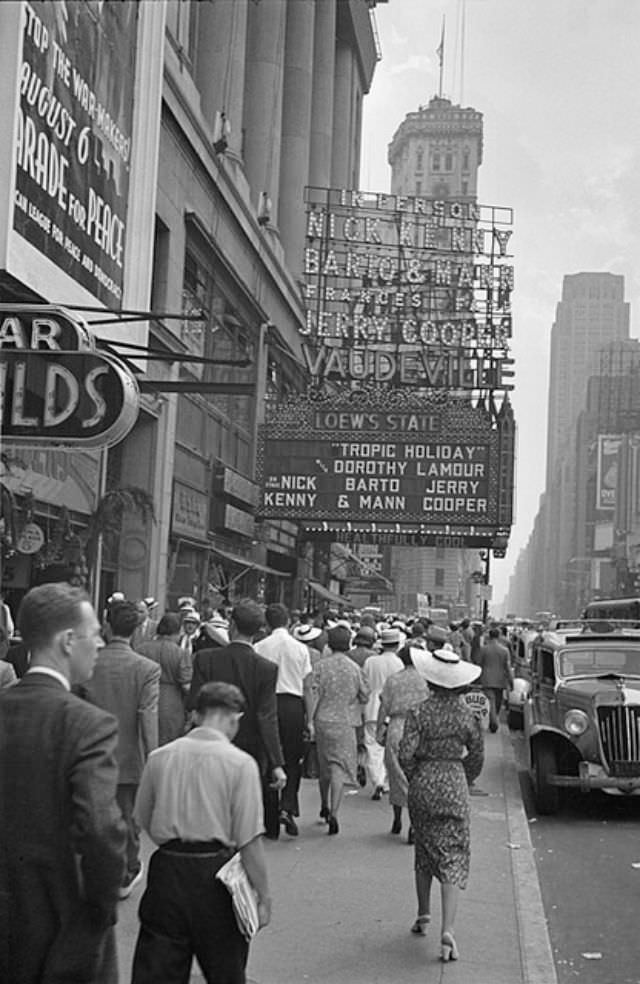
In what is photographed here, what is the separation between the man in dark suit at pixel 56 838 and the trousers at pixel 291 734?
6.98 m

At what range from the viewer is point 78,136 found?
37.0 feet

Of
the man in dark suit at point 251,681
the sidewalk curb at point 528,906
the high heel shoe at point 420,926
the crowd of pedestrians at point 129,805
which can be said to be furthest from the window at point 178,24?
the high heel shoe at point 420,926

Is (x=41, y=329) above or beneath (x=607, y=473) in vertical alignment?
beneath

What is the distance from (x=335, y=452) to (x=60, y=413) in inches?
A: 818

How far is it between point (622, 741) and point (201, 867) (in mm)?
8525

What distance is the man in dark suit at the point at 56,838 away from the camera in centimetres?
382

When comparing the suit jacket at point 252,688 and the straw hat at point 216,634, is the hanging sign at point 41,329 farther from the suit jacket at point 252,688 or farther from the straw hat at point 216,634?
the suit jacket at point 252,688

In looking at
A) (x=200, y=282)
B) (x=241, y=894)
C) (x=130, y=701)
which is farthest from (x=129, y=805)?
(x=200, y=282)

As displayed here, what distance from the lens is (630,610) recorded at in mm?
38156

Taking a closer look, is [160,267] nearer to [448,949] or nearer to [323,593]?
[448,949]

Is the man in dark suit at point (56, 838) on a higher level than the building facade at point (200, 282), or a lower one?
lower

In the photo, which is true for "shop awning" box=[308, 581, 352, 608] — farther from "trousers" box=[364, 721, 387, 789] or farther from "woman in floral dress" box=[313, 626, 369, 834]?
"woman in floral dress" box=[313, 626, 369, 834]

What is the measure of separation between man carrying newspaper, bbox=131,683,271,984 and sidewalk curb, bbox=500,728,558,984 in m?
2.76

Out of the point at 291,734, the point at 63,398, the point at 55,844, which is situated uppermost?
the point at 63,398
